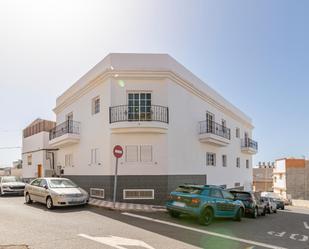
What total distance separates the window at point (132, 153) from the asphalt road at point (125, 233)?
4220 mm

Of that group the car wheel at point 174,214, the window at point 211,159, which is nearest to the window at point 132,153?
the car wheel at point 174,214

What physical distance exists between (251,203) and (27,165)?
22474mm

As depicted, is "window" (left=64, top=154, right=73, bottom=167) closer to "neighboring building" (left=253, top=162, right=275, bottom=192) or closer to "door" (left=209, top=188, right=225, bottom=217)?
"door" (left=209, top=188, right=225, bottom=217)

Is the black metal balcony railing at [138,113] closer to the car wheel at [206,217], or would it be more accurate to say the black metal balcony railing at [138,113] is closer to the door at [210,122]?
the door at [210,122]

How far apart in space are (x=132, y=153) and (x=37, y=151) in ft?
46.6

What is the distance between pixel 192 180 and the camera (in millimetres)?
17516

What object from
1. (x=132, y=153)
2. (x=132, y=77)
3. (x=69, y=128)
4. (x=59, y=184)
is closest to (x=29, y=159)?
(x=69, y=128)

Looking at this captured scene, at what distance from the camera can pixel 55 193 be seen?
12.6m

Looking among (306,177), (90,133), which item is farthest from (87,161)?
(306,177)

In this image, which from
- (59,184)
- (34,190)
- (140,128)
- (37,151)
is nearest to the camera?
(59,184)

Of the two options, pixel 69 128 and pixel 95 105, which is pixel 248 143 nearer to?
pixel 95 105

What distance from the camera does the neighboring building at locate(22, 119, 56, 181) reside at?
79.4 feet

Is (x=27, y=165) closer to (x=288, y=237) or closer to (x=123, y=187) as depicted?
(x=123, y=187)

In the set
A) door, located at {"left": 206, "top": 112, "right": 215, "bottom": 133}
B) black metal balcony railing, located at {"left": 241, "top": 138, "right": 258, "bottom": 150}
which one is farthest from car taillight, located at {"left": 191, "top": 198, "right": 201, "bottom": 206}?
black metal balcony railing, located at {"left": 241, "top": 138, "right": 258, "bottom": 150}
